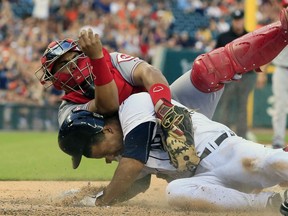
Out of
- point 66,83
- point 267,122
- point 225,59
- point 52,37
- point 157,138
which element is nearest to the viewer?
point 157,138

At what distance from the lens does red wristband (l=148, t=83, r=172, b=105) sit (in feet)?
15.1

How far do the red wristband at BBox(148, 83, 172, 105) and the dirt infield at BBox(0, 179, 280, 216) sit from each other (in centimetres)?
73

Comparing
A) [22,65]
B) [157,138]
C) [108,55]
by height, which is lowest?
[22,65]

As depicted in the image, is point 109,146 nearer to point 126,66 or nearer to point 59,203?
point 59,203

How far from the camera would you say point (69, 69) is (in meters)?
4.85

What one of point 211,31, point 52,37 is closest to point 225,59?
point 52,37

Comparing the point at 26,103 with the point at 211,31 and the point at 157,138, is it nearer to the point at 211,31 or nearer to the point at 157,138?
the point at 211,31

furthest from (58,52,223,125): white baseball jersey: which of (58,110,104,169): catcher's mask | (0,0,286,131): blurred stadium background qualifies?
(0,0,286,131): blurred stadium background

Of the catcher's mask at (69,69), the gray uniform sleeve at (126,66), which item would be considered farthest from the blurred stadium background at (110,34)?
the catcher's mask at (69,69)

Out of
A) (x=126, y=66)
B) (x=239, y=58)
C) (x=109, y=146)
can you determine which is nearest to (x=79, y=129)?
(x=109, y=146)

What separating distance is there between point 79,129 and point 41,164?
3.62 metres

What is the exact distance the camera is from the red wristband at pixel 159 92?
15.1 feet

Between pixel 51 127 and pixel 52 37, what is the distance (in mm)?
2484

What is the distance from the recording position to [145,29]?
16938 millimetres
